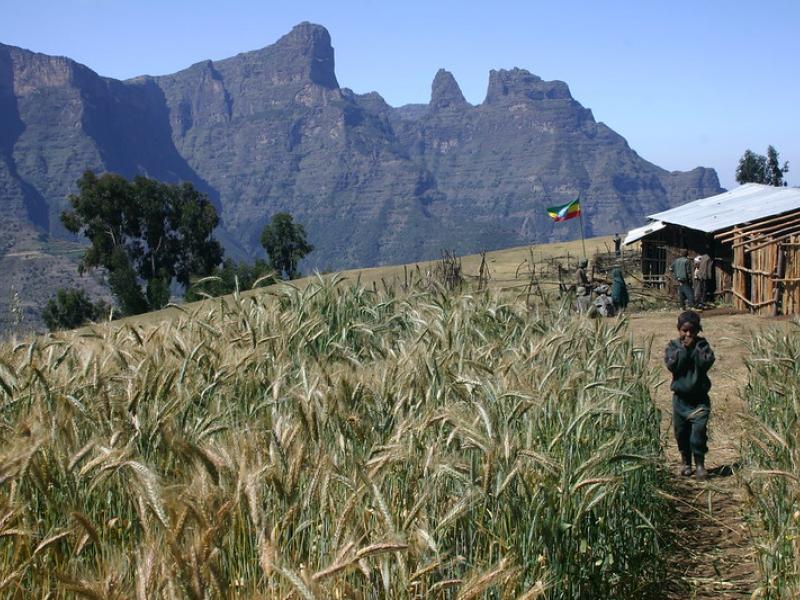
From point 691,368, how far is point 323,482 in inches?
188

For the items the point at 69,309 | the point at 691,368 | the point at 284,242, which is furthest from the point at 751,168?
the point at 691,368

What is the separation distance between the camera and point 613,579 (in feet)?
14.2

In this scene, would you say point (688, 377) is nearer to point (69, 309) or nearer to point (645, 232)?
point (645, 232)

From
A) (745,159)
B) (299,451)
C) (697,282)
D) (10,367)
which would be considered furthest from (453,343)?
(745,159)

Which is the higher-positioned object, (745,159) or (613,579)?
(745,159)

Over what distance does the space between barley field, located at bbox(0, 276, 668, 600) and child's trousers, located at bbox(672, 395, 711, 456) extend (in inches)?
43.4

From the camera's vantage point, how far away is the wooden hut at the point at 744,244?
17.6 meters

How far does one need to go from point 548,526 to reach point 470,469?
0.37m

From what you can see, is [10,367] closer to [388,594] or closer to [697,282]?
[388,594]

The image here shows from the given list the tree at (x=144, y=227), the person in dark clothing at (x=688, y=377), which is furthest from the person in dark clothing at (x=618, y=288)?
the tree at (x=144, y=227)

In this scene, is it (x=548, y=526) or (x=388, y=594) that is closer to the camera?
(x=388, y=594)

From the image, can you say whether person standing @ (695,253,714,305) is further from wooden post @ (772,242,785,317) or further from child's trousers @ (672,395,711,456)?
child's trousers @ (672,395,711,456)

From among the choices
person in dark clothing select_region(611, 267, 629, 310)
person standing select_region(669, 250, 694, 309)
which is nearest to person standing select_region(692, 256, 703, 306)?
person standing select_region(669, 250, 694, 309)

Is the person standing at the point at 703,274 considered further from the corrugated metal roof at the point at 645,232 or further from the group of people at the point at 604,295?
the corrugated metal roof at the point at 645,232
